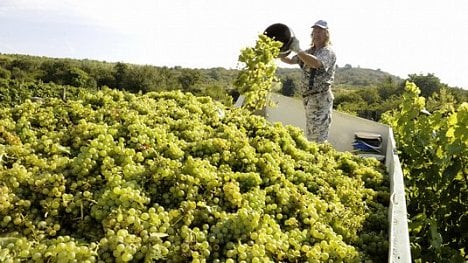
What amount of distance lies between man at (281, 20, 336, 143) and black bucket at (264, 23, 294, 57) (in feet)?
0.43

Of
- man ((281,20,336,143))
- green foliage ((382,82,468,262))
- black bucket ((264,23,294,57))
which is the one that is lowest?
green foliage ((382,82,468,262))

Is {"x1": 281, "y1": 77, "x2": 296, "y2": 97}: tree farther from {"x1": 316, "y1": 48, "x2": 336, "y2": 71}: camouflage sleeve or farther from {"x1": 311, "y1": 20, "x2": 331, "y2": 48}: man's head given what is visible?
{"x1": 316, "y1": 48, "x2": 336, "y2": 71}: camouflage sleeve

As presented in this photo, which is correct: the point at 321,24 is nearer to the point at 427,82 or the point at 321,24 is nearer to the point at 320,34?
the point at 320,34

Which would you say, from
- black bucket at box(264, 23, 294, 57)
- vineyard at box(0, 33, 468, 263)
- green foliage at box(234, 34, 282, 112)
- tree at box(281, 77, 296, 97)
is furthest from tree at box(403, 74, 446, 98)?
vineyard at box(0, 33, 468, 263)

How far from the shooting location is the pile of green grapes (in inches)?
71.3

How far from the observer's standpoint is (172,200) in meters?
2.12

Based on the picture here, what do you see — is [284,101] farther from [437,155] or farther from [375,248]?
[375,248]

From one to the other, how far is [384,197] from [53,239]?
198cm

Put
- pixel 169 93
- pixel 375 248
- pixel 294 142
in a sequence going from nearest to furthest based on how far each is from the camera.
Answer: pixel 375 248, pixel 294 142, pixel 169 93

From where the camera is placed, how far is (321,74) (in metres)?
5.55

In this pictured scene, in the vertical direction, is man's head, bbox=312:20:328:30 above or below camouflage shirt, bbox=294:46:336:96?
above

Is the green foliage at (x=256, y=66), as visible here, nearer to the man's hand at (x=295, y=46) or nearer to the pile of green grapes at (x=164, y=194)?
the man's hand at (x=295, y=46)

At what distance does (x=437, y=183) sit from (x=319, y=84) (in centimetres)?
189

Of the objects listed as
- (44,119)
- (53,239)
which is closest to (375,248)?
(53,239)
